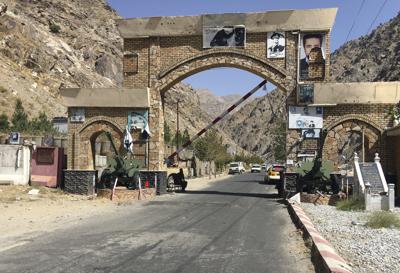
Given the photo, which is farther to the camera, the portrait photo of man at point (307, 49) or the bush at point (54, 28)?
the bush at point (54, 28)

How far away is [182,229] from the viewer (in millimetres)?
12820

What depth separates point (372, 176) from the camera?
19.2m

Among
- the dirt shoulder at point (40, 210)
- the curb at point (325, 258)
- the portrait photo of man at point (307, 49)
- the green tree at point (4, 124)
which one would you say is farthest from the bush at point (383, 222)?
the green tree at point (4, 124)

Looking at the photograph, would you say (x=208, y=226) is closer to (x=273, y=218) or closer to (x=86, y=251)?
(x=273, y=218)

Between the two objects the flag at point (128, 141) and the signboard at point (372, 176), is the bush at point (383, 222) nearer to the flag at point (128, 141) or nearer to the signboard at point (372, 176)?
the signboard at point (372, 176)

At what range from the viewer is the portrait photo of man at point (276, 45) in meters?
23.7

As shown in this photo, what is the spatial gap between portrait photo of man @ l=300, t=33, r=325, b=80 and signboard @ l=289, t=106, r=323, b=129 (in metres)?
1.55

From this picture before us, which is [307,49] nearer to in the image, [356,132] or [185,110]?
[356,132]

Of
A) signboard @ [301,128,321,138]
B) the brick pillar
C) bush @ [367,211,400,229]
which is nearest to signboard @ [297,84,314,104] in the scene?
signboard @ [301,128,321,138]

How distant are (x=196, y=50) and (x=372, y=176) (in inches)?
409

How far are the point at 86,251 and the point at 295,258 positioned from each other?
3.86m

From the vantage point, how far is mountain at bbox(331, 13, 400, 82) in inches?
3594

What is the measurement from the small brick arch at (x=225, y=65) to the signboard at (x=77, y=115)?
12.9 feet

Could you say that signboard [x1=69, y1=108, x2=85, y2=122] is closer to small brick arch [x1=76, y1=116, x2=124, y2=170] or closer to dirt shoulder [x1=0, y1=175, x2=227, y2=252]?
small brick arch [x1=76, y1=116, x2=124, y2=170]
